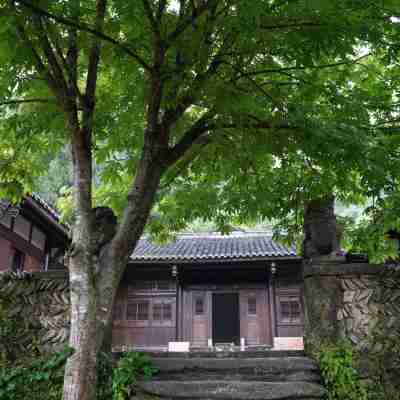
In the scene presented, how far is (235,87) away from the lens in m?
5.28

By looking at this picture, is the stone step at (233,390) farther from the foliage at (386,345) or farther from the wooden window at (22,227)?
the wooden window at (22,227)

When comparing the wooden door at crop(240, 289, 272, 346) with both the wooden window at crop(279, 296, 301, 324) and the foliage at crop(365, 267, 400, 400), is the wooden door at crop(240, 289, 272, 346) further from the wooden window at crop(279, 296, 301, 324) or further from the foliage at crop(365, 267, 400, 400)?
the foliage at crop(365, 267, 400, 400)

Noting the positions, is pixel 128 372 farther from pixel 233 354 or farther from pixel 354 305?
pixel 354 305

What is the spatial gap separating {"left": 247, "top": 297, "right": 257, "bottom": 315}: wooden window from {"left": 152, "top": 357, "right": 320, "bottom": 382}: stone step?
10556 mm

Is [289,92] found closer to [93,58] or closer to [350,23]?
[350,23]

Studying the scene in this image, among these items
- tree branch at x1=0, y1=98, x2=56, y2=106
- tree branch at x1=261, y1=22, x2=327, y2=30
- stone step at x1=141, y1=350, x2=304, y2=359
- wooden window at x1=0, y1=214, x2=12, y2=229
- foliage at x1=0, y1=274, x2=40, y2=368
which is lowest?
stone step at x1=141, y1=350, x2=304, y2=359

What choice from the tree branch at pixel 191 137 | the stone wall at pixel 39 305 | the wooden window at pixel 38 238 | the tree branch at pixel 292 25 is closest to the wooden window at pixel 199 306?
the wooden window at pixel 38 238

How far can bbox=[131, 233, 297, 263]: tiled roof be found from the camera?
596 inches

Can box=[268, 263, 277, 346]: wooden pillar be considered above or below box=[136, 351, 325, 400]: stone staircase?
above

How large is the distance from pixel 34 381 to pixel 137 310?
11.1m

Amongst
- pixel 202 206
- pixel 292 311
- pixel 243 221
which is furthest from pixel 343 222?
pixel 292 311

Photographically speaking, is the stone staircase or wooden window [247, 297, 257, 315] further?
wooden window [247, 297, 257, 315]

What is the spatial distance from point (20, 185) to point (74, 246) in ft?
6.80

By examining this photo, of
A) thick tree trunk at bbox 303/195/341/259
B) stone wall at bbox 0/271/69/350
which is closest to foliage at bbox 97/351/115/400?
stone wall at bbox 0/271/69/350
